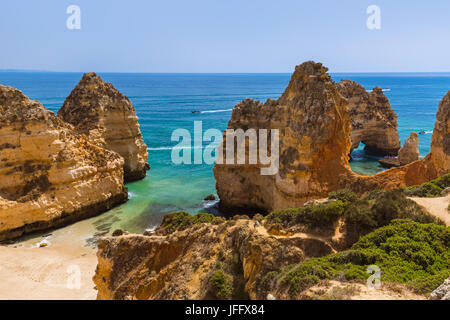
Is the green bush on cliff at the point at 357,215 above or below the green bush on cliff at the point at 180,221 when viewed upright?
above

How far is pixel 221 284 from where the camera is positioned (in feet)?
31.4

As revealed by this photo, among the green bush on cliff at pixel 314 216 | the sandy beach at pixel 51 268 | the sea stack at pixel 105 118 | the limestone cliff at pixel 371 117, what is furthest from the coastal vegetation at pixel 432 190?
the sea stack at pixel 105 118

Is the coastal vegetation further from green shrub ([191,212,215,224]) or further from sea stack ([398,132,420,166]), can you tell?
sea stack ([398,132,420,166])

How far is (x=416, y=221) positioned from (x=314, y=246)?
389cm

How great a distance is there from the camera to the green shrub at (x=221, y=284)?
944cm

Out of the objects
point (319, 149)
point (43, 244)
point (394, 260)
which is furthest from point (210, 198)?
point (394, 260)

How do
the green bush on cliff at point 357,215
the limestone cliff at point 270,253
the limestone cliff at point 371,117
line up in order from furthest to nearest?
the limestone cliff at point 371,117, the green bush on cliff at point 357,215, the limestone cliff at point 270,253

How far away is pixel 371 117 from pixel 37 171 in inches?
1560

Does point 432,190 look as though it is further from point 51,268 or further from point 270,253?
point 51,268

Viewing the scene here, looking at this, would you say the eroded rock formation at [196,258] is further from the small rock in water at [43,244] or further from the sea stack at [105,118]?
the sea stack at [105,118]

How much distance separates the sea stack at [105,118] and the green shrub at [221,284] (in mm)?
26308

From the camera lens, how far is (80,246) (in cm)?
2297

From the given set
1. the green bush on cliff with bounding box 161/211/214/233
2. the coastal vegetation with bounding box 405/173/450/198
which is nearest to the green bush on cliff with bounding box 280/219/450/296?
the coastal vegetation with bounding box 405/173/450/198

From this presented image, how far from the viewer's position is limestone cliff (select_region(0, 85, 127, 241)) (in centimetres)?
2348
